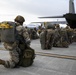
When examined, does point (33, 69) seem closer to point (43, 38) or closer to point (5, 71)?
point (5, 71)

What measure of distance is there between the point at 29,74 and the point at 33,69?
16.6 inches

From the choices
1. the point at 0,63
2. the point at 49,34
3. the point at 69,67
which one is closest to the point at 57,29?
the point at 49,34

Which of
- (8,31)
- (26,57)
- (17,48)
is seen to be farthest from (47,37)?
(8,31)

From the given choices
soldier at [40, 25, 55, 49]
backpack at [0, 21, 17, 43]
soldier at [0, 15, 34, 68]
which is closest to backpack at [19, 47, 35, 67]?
soldier at [0, 15, 34, 68]

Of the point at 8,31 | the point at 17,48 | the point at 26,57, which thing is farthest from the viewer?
the point at 26,57

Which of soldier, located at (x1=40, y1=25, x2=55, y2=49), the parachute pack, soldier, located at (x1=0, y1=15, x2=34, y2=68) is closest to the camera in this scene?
the parachute pack

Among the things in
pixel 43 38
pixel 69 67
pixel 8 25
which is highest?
pixel 8 25

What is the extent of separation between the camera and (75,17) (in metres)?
7.79

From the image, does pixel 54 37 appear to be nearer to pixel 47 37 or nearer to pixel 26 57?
pixel 47 37

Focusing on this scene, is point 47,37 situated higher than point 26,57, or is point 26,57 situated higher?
point 47,37

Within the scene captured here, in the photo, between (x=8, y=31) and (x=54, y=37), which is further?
(x=54, y=37)

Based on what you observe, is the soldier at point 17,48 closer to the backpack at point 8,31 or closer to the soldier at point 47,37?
the backpack at point 8,31

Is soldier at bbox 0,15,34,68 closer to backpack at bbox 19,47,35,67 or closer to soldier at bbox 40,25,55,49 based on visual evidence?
backpack at bbox 19,47,35,67

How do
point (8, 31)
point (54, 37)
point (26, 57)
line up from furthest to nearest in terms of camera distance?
point (54, 37) → point (26, 57) → point (8, 31)
